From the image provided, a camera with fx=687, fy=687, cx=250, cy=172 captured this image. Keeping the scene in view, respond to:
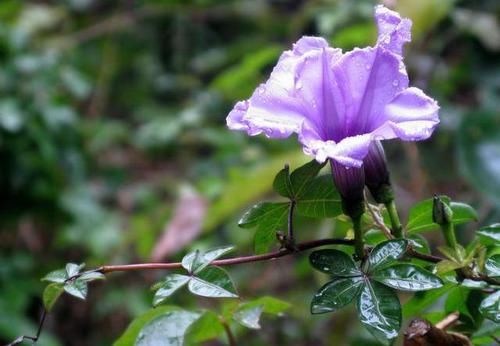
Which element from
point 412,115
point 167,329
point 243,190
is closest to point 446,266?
point 412,115

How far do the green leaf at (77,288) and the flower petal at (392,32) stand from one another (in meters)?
0.32

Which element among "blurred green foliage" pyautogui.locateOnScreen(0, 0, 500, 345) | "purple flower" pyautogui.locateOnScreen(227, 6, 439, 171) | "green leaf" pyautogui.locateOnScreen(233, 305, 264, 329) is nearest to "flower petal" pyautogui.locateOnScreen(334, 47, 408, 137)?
"purple flower" pyautogui.locateOnScreen(227, 6, 439, 171)

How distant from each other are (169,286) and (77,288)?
0.25 ft

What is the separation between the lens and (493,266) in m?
0.56

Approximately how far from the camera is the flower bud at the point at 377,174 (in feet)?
1.94

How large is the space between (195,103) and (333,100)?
1.53m

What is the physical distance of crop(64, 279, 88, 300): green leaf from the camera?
560 mm

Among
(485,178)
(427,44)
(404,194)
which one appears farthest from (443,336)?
(427,44)

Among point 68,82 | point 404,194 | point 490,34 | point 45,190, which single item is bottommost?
point 404,194

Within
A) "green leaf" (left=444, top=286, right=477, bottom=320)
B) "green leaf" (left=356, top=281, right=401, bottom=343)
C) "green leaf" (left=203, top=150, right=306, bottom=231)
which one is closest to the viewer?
"green leaf" (left=356, top=281, right=401, bottom=343)

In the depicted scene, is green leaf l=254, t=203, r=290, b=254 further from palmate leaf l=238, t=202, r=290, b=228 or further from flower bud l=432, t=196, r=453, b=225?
flower bud l=432, t=196, r=453, b=225

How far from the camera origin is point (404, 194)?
1666 millimetres

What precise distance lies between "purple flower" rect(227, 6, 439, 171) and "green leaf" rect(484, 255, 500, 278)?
128 mm

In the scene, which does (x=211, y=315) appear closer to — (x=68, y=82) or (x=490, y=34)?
(x=68, y=82)
